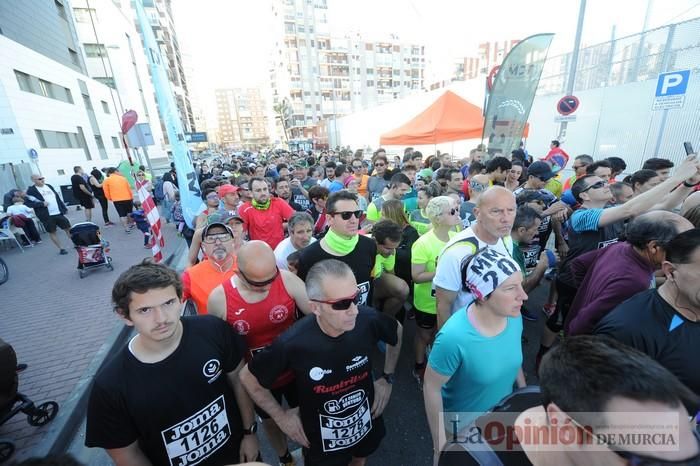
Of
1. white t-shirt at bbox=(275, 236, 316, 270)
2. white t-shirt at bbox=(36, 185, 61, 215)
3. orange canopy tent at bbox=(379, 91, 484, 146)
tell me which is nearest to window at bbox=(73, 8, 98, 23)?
white t-shirt at bbox=(36, 185, 61, 215)

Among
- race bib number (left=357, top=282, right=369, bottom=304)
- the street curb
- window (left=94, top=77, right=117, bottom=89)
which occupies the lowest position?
the street curb

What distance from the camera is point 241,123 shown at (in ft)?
496

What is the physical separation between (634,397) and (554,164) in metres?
8.85

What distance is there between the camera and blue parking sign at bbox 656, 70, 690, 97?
17.6 feet

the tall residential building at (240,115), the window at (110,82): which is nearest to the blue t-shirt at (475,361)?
the window at (110,82)

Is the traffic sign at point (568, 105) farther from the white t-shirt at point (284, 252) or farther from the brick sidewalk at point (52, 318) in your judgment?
the brick sidewalk at point (52, 318)

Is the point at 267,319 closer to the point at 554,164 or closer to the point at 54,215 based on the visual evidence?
the point at 554,164

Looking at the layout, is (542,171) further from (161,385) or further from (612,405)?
(161,385)

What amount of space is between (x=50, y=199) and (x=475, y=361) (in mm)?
12738

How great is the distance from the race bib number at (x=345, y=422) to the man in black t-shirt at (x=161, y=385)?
683 millimetres

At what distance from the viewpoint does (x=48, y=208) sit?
924 centimetres

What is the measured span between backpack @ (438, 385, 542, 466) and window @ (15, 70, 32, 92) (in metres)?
25.2

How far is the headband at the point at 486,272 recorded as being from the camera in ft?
5.64

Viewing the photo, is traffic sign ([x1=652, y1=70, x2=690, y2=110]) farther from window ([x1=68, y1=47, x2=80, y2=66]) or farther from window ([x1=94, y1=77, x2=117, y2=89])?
window ([x1=94, y1=77, x2=117, y2=89])
